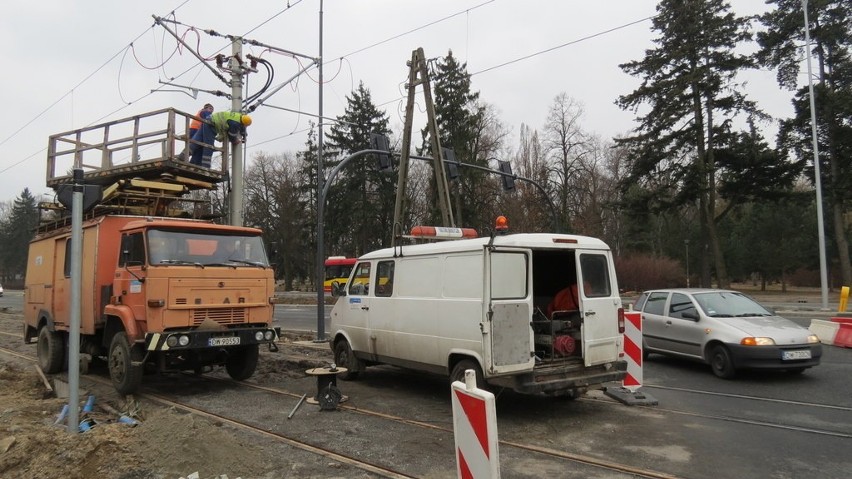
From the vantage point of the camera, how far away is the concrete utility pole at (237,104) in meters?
14.4

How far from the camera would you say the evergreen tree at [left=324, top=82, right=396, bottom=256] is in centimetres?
4597

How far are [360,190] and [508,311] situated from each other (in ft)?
134

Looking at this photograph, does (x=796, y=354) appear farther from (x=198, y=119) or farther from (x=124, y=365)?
(x=198, y=119)

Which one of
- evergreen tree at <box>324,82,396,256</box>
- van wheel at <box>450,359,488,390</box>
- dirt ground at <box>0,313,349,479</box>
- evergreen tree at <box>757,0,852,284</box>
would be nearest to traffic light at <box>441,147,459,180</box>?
van wheel at <box>450,359,488,390</box>

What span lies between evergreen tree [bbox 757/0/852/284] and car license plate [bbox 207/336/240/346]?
110 feet

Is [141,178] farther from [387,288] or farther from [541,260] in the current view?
[541,260]

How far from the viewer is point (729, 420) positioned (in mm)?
6895

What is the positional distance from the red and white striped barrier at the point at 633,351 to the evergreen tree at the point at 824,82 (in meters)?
29.5

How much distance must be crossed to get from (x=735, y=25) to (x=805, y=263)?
78.6ft

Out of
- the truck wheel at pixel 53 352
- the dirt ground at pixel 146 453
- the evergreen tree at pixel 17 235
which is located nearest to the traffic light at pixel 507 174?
the truck wheel at pixel 53 352

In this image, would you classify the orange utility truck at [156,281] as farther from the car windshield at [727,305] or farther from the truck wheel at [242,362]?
the car windshield at [727,305]

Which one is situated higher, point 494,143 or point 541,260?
point 494,143

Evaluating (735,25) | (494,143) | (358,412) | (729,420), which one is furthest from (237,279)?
(494,143)

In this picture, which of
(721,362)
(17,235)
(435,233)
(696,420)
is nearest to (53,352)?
(435,233)
